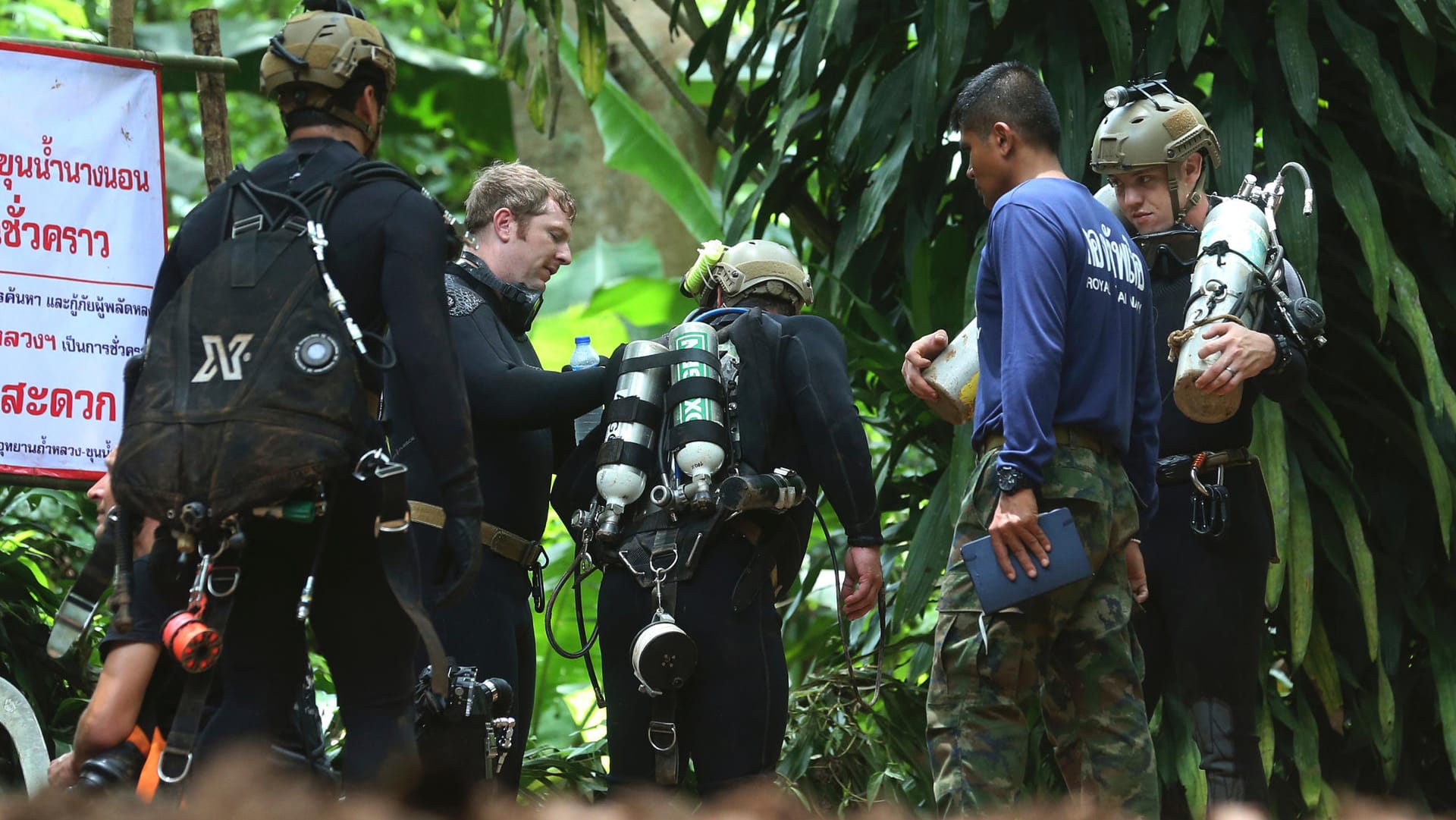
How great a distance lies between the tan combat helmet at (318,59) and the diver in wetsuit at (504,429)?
3.30 feet

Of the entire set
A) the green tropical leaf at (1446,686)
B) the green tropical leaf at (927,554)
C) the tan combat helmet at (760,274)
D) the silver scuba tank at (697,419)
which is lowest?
the green tropical leaf at (1446,686)

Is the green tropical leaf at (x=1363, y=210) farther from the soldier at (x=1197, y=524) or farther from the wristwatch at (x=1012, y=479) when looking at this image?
the wristwatch at (x=1012, y=479)

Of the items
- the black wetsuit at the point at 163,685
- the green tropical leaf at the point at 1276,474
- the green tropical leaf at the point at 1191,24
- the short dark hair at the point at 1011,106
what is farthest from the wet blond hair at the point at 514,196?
the green tropical leaf at the point at 1276,474

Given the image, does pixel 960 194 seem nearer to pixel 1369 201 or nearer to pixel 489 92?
pixel 1369 201

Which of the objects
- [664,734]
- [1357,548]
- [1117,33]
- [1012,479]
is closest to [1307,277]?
[1357,548]

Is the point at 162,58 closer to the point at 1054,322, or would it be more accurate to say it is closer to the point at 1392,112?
the point at 1054,322

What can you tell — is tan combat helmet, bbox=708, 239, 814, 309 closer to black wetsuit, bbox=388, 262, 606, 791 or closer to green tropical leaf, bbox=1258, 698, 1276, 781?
black wetsuit, bbox=388, 262, 606, 791

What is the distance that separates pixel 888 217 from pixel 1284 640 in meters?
2.28

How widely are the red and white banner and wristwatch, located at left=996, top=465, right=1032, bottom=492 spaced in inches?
104

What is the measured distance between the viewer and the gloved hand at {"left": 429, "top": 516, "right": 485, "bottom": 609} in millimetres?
3385

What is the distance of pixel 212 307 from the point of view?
3289 millimetres

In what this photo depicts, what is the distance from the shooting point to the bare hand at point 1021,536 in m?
3.96

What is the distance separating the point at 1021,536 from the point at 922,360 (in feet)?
2.59

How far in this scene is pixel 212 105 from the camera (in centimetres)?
547
